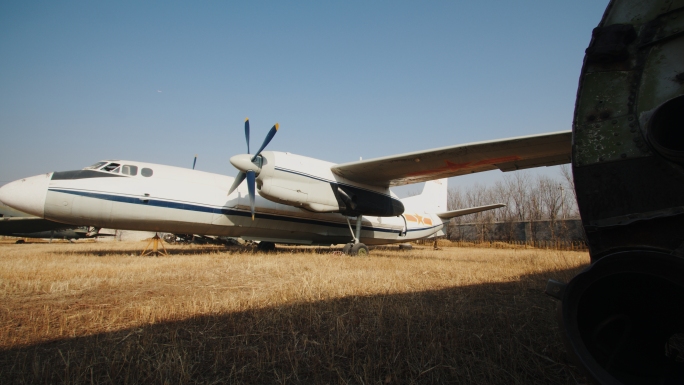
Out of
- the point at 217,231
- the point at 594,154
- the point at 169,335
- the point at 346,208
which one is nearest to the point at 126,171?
the point at 217,231

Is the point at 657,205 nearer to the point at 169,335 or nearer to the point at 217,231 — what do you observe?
the point at 169,335

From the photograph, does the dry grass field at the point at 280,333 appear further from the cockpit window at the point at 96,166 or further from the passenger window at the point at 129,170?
the cockpit window at the point at 96,166

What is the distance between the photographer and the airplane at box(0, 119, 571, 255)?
29.1ft

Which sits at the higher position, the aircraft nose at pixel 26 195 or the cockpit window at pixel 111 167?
the cockpit window at pixel 111 167

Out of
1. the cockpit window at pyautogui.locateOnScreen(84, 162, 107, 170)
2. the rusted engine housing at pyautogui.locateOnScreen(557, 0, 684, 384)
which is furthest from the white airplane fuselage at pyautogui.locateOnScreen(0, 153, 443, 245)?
the rusted engine housing at pyautogui.locateOnScreen(557, 0, 684, 384)

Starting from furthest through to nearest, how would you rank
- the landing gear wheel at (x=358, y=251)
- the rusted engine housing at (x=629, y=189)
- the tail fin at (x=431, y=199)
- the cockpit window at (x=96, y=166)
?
the tail fin at (x=431, y=199)
the landing gear wheel at (x=358, y=251)
the cockpit window at (x=96, y=166)
the rusted engine housing at (x=629, y=189)

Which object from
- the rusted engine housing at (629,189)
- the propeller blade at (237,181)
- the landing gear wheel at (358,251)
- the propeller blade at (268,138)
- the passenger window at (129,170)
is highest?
the propeller blade at (268,138)

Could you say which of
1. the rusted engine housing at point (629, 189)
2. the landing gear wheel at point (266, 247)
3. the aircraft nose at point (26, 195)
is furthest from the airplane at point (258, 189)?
the rusted engine housing at point (629, 189)

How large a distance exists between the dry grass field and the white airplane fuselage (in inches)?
188

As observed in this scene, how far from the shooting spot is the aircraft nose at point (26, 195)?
28.6 ft

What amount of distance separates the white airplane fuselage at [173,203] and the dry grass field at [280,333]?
15.7 ft

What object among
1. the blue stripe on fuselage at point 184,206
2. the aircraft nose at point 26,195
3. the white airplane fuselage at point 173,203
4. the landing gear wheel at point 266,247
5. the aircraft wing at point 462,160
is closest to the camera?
the aircraft wing at point 462,160

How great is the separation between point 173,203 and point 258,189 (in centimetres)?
279

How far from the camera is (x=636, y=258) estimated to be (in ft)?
4.32
